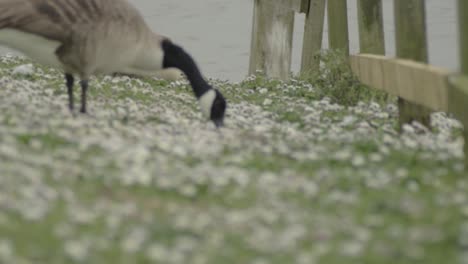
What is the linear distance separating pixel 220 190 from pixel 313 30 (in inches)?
470

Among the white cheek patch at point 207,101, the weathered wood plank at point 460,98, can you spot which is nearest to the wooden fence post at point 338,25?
the white cheek patch at point 207,101

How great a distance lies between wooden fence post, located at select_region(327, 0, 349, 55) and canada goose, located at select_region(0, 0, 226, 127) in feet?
19.0

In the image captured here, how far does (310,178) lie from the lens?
8.12 metres

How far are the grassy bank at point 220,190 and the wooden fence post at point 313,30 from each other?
717cm

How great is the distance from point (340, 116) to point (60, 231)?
7.55 metres

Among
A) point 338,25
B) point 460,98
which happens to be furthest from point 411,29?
point 338,25

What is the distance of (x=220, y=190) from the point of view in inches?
294

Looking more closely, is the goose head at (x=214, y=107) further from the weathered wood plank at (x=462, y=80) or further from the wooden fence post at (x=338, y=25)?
the wooden fence post at (x=338, y=25)

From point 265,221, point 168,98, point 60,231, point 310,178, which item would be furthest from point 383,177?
point 168,98

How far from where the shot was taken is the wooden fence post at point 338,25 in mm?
16578

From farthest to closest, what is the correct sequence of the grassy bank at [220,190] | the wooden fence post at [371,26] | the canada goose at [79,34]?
the wooden fence post at [371,26] < the canada goose at [79,34] < the grassy bank at [220,190]

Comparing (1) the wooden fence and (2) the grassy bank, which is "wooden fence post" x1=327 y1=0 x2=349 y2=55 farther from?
(2) the grassy bank

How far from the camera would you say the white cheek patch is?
38.0ft

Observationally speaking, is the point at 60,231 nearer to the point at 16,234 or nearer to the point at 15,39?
the point at 16,234
